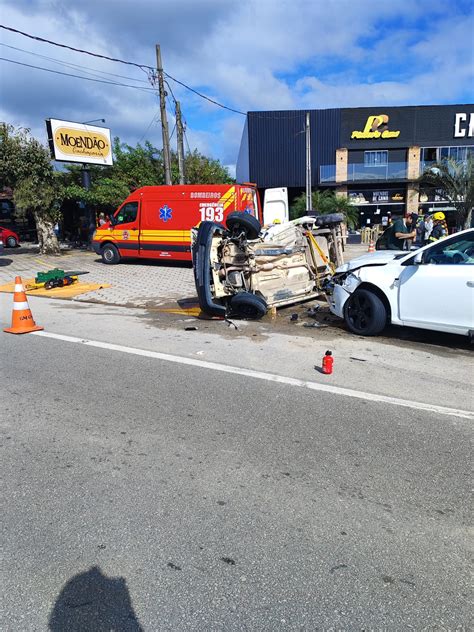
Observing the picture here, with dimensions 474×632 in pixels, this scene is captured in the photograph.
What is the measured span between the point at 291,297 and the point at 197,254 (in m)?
1.98

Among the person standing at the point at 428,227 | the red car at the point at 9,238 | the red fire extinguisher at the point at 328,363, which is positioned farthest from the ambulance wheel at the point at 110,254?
the red fire extinguisher at the point at 328,363

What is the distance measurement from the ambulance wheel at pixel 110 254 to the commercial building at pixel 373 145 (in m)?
19.5

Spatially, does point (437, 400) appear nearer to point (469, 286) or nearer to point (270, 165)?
point (469, 286)

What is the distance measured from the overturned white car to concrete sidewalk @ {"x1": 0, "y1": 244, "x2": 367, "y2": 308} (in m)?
2.10

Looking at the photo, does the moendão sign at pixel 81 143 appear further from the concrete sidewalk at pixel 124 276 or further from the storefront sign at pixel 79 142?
the concrete sidewalk at pixel 124 276

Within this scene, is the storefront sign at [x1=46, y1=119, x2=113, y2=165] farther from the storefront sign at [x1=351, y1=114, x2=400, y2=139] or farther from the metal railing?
the storefront sign at [x1=351, y1=114, x2=400, y2=139]

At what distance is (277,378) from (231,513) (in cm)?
247

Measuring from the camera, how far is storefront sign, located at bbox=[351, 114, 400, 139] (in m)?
32.0

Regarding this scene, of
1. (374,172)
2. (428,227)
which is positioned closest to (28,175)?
(428,227)

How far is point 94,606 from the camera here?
7.13 feet

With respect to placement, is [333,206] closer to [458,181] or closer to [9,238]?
[458,181]

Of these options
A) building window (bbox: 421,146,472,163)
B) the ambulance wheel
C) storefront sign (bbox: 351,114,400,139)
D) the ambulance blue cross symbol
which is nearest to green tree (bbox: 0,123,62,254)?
the ambulance wheel

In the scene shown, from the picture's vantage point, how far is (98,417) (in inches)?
165

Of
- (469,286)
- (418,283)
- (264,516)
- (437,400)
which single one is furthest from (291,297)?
(264,516)
